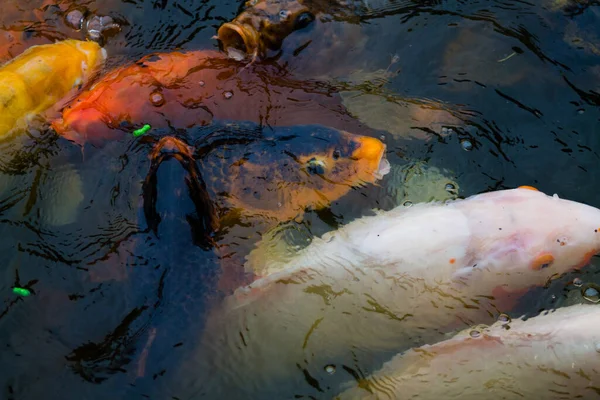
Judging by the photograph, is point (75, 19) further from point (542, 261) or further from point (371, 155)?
point (542, 261)

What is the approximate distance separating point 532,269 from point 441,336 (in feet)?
2.38

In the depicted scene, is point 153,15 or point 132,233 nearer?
point 132,233

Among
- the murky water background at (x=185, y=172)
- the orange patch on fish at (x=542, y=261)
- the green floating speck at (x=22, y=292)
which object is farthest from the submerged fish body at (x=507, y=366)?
the green floating speck at (x=22, y=292)

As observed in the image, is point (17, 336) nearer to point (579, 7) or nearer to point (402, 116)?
point (402, 116)

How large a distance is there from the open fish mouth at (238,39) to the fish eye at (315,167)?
129cm

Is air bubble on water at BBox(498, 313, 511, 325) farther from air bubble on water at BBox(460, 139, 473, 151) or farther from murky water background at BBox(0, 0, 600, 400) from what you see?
air bubble on water at BBox(460, 139, 473, 151)

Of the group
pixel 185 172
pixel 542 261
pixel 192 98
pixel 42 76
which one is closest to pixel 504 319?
pixel 542 261

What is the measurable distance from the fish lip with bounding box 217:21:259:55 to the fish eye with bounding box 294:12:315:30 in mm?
383

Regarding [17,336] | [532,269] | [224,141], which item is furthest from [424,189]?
[17,336]

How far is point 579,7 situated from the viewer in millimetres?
4973

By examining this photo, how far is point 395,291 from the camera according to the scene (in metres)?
3.67

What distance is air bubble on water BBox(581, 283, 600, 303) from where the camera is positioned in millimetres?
3643

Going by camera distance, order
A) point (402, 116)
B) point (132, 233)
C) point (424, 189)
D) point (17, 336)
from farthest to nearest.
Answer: point (402, 116) → point (424, 189) → point (132, 233) → point (17, 336)

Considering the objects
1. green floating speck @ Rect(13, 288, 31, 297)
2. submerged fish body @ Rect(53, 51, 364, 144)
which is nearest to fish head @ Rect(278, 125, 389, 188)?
submerged fish body @ Rect(53, 51, 364, 144)
